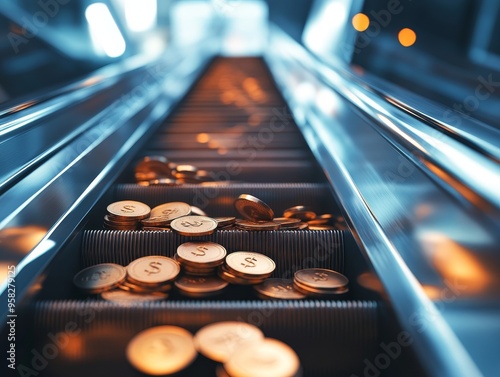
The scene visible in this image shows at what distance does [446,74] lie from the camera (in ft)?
23.1

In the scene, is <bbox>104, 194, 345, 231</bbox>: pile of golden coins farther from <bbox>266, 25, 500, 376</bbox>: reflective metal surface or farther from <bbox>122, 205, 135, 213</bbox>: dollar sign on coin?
<bbox>266, 25, 500, 376</bbox>: reflective metal surface

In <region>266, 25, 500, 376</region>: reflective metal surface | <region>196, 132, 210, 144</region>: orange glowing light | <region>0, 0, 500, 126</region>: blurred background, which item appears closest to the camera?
<region>266, 25, 500, 376</region>: reflective metal surface

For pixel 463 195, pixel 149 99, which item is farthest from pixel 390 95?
pixel 149 99

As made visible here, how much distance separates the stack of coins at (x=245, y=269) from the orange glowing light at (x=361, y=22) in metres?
6.63

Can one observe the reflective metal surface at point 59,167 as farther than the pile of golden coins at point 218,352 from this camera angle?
Yes

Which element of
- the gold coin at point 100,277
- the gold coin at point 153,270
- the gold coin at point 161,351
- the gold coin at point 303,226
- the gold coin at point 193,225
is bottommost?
the gold coin at point 100,277

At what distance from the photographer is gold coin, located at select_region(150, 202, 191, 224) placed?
8.00 ft

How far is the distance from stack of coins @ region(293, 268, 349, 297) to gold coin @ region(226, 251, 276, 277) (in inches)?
5.0

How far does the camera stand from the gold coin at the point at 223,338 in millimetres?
1406

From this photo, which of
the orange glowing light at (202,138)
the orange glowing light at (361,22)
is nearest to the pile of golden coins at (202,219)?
the orange glowing light at (202,138)

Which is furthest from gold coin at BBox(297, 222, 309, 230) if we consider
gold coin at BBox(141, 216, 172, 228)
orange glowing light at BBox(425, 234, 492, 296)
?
orange glowing light at BBox(425, 234, 492, 296)

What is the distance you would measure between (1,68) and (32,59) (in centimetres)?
98

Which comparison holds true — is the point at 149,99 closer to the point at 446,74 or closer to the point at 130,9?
the point at 446,74

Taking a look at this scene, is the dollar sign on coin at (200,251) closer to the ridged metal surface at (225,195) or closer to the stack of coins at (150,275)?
the stack of coins at (150,275)
